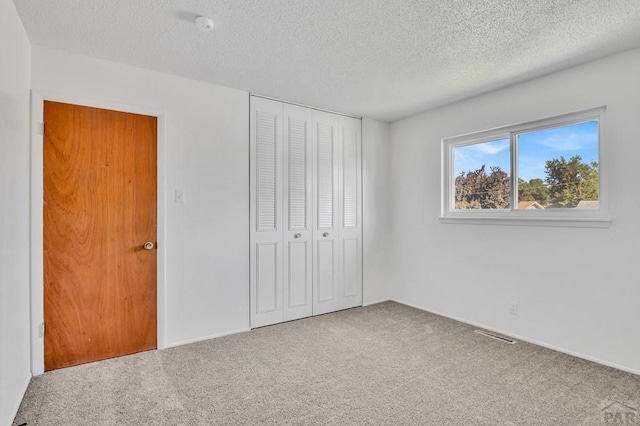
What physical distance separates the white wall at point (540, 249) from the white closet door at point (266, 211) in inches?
68.0

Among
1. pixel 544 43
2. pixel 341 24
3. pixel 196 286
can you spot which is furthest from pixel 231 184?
pixel 544 43

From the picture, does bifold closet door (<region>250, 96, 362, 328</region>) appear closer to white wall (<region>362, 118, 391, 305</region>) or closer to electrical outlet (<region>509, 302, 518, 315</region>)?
white wall (<region>362, 118, 391, 305</region>)

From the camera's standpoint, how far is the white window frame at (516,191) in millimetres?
2658

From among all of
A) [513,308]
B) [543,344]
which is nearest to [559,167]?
[513,308]

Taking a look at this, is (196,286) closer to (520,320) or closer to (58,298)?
(58,298)

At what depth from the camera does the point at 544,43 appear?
2.39 metres

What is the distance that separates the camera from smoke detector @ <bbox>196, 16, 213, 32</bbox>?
210cm

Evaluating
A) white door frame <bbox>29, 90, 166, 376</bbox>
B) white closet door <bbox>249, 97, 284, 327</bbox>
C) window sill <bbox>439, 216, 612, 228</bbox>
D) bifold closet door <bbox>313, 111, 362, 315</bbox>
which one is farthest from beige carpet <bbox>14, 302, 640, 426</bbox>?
window sill <bbox>439, 216, 612, 228</bbox>

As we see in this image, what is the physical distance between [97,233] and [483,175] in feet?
12.1

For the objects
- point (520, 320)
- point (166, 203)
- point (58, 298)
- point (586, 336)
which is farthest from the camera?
point (520, 320)

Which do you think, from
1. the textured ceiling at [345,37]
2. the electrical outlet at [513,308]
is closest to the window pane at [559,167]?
the textured ceiling at [345,37]

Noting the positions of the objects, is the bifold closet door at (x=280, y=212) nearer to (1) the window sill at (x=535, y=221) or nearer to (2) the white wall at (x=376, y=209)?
(2) the white wall at (x=376, y=209)

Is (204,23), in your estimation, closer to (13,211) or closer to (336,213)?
(13,211)

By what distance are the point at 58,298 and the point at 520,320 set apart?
3919 millimetres
